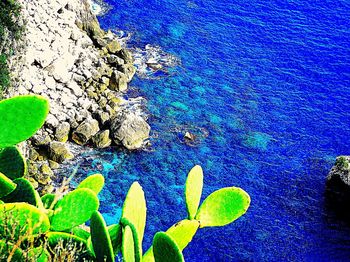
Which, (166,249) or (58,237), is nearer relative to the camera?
(166,249)

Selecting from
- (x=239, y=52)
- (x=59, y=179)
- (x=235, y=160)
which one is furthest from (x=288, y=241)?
(x=239, y=52)

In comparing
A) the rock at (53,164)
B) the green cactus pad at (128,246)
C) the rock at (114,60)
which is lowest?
the rock at (53,164)

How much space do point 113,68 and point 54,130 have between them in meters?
4.99

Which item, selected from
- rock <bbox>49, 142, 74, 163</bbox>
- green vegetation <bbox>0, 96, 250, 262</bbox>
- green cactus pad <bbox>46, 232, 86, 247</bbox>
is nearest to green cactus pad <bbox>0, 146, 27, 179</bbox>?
green vegetation <bbox>0, 96, 250, 262</bbox>

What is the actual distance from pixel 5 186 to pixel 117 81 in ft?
61.7

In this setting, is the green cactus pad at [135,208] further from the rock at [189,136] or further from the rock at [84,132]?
the rock at [189,136]

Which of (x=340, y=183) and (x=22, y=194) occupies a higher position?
(x=22, y=194)

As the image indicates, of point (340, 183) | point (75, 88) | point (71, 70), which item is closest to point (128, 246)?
point (340, 183)

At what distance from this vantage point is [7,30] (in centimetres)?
1886

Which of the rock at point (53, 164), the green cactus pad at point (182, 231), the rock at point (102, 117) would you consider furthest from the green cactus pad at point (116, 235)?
the rock at point (102, 117)

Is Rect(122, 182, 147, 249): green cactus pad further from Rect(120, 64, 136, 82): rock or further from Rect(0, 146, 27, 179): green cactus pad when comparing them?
Rect(120, 64, 136, 82): rock

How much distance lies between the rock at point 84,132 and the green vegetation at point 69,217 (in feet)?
50.3

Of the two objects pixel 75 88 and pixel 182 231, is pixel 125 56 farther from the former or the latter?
pixel 182 231

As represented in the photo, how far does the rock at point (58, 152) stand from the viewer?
61.6ft
